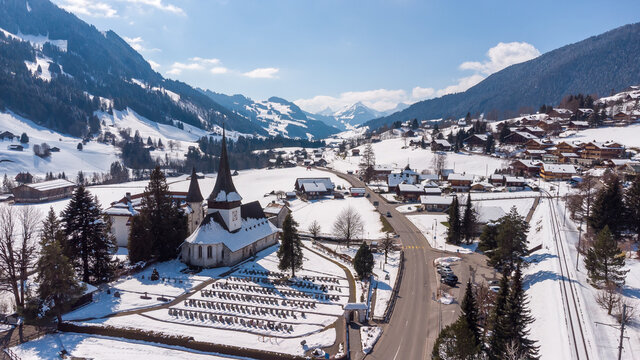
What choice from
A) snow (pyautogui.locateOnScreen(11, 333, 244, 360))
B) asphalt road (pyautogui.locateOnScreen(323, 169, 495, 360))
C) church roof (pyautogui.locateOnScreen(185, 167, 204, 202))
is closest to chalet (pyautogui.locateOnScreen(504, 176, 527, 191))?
asphalt road (pyautogui.locateOnScreen(323, 169, 495, 360))

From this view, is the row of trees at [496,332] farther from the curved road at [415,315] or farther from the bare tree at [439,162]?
the bare tree at [439,162]

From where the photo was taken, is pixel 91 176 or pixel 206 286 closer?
pixel 206 286

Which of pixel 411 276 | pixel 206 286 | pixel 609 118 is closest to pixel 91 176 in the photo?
pixel 206 286

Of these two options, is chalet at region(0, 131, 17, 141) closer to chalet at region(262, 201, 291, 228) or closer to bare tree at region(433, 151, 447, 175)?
chalet at region(262, 201, 291, 228)

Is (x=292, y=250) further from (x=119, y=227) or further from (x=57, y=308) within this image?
(x=119, y=227)

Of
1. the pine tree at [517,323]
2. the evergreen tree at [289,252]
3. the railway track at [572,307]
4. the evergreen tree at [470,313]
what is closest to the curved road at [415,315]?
the evergreen tree at [470,313]

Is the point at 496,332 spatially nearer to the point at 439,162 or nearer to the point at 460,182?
the point at 460,182

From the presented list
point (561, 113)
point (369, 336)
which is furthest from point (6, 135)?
point (561, 113)
